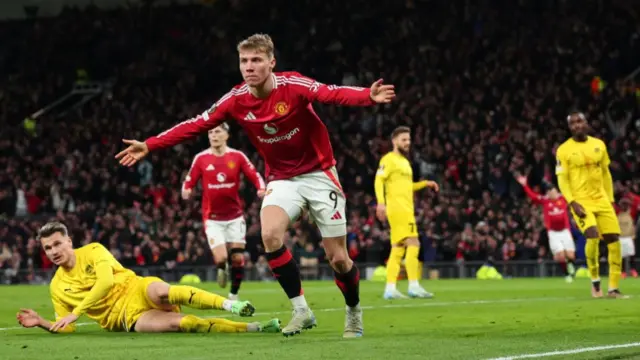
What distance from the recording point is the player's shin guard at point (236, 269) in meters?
15.8

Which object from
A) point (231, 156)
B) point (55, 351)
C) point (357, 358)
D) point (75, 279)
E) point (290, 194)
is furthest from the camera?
point (231, 156)

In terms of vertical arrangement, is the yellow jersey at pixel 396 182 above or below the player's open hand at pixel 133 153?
above

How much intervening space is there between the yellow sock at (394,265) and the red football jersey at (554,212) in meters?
8.05

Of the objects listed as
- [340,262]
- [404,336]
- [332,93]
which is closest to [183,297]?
[340,262]

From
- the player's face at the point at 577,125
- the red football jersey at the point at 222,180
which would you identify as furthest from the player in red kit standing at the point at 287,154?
the red football jersey at the point at 222,180

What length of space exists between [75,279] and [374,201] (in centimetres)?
1869

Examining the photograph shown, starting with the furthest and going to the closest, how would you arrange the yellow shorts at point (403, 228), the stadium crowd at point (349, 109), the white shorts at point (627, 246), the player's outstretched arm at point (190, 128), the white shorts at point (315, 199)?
the stadium crowd at point (349, 109) < the white shorts at point (627, 246) < the yellow shorts at point (403, 228) < the white shorts at point (315, 199) < the player's outstretched arm at point (190, 128)

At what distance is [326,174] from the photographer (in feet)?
30.9

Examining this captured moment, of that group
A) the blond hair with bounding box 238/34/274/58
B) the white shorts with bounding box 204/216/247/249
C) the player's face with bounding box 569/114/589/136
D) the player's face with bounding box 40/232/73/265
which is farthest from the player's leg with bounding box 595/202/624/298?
the player's face with bounding box 40/232/73/265

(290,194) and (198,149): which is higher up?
(198,149)

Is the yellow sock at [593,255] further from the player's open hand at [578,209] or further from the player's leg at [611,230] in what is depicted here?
the player's open hand at [578,209]

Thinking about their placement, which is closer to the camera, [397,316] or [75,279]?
[75,279]

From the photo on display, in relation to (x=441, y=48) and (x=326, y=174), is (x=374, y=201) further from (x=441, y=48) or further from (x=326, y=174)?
(x=326, y=174)

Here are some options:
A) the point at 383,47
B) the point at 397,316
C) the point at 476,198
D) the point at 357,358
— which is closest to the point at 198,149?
the point at 383,47
